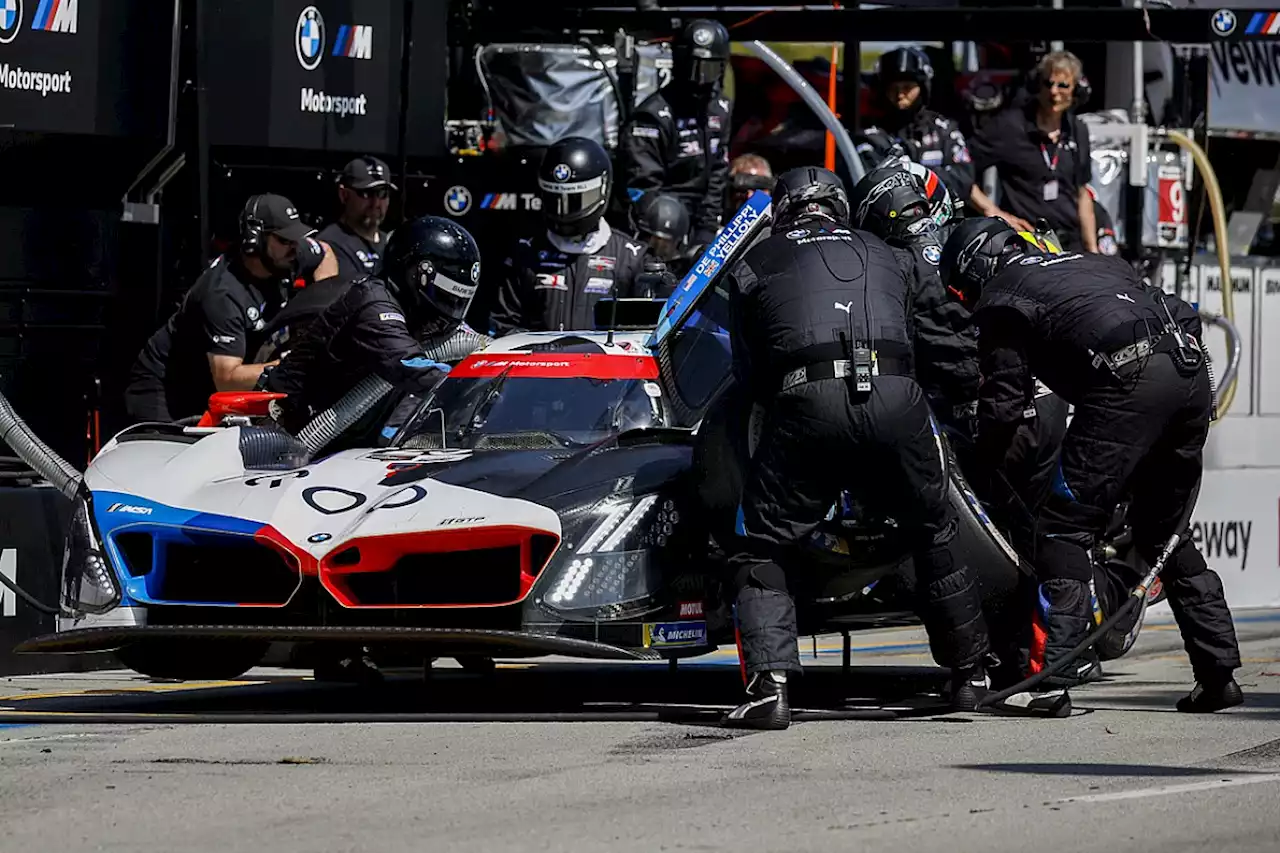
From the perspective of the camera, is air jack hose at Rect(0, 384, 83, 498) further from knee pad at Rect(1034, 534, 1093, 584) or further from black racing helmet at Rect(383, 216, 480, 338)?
knee pad at Rect(1034, 534, 1093, 584)

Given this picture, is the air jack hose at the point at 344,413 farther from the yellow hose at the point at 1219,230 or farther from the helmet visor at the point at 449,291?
the yellow hose at the point at 1219,230

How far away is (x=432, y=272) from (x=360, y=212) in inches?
104

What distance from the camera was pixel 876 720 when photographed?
26.5 ft

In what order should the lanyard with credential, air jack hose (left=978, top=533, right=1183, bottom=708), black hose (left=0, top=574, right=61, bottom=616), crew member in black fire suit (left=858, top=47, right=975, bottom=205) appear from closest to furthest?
air jack hose (left=978, top=533, right=1183, bottom=708), black hose (left=0, top=574, right=61, bottom=616), crew member in black fire suit (left=858, top=47, right=975, bottom=205), the lanyard with credential

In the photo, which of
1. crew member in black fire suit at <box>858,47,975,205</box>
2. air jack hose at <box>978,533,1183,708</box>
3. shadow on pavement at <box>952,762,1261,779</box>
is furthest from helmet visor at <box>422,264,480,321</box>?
crew member in black fire suit at <box>858,47,975,205</box>

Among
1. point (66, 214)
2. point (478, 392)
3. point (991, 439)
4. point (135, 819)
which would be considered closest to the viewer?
point (135, 819)

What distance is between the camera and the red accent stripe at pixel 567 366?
9180mm

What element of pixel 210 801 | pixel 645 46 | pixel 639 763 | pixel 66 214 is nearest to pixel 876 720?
pixel 639 763

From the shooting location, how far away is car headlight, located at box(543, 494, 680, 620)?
775 centimetres

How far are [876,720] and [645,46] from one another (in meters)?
6.99

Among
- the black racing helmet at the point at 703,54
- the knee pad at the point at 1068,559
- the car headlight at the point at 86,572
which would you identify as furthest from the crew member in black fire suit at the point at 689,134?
the car headlight at the point at 86,572

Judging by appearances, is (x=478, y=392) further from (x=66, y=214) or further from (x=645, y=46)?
(x=645, y=46)

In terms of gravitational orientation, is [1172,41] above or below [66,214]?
above

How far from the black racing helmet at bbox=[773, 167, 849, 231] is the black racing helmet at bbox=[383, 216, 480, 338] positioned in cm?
181
